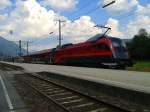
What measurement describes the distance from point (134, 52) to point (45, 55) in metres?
33.8

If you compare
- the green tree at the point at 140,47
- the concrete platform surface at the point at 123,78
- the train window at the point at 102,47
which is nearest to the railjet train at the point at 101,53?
the train window at the point at 102,47

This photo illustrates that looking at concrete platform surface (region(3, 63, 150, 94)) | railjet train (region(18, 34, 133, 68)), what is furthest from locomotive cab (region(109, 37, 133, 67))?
concrete platform surface (region(3, 63, 150, 94))

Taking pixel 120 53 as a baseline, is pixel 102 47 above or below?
above

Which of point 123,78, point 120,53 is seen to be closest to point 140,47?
point 120,53

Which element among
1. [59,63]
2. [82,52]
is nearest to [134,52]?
[59,63]

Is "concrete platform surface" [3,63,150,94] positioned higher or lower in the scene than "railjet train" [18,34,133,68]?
lower

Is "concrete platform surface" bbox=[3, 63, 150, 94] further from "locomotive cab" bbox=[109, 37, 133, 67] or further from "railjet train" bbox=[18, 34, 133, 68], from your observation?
"railjet train" bbox=[18, 34, 133, 68]

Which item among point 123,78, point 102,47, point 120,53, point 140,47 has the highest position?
point 140,47

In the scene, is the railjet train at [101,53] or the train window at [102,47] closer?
the railjet train at [101,53]

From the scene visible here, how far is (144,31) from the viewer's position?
128m

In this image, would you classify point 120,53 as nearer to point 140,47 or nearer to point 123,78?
point 123,78

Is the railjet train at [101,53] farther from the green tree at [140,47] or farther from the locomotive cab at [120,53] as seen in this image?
the green tree at [140,47]

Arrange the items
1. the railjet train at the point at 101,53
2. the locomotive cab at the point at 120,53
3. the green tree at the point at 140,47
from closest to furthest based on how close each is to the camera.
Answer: the locomotive cab at the point at 120,53 → the railjet train at the point at 101,53 → the green tree at the point at 140,47

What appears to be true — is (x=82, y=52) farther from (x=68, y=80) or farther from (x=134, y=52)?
(x=134, y=52)
